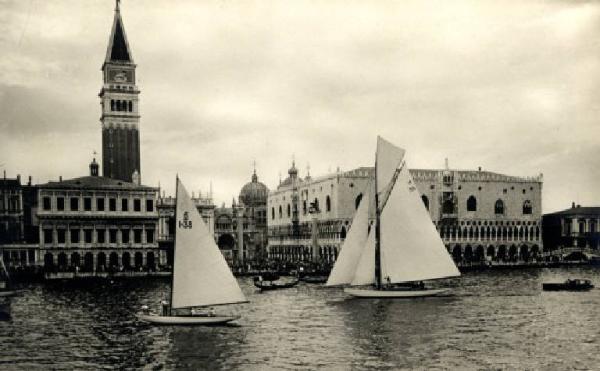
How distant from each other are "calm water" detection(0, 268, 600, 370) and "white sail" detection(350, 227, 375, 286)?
49.0 inches

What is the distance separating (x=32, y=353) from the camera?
29.4m

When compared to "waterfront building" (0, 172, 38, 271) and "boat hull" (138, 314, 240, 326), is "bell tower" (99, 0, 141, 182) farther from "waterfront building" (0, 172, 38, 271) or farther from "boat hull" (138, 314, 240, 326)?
"boat hull" (138, 314, 240, 326)

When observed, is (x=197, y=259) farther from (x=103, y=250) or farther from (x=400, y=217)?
(x=103, y=250)

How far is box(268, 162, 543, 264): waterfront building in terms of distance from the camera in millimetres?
96750

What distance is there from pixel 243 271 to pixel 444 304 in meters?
38.7

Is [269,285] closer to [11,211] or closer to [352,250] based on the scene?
[352,250]

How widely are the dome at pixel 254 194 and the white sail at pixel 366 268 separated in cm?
9299

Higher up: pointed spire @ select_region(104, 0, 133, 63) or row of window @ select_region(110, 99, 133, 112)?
pointed spire @ select_region(104, 0, 133, 63)

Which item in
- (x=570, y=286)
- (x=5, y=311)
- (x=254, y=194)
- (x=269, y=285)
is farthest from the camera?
(x=254, y=194)

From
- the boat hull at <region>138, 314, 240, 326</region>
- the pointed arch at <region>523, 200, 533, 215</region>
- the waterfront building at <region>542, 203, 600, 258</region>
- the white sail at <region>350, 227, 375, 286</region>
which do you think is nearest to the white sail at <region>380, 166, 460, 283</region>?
the white sail at <region>350, 227, 375, 286</region>

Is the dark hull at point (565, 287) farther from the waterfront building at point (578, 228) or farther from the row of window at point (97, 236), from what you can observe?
the waterfront building at point (578, 228)

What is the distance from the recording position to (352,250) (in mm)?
47188

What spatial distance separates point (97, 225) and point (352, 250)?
137ft

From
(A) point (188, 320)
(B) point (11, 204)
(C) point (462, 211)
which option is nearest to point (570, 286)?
(A) point (188, 320)
